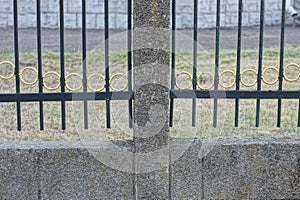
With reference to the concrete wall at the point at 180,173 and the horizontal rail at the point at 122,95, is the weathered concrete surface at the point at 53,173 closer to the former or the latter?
the concrete wall at the point at 180,173

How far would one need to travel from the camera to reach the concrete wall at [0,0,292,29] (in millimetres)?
13906

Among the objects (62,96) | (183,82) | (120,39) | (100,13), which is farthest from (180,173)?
(100,13)

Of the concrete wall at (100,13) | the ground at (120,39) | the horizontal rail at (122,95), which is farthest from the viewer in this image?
the concrete wall at (100,13)

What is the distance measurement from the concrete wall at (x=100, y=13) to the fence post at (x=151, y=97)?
32.2 ft

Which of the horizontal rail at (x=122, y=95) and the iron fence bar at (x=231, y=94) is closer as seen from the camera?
the horizontal rail at (x=122, y=95)

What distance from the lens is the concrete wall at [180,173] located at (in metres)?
4.15

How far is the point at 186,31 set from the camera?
14148 millimetres

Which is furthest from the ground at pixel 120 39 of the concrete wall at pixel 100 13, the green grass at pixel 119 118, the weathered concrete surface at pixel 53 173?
the weathered concrete surface at pixel 53 173

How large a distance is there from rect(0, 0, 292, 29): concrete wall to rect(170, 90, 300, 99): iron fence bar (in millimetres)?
9730

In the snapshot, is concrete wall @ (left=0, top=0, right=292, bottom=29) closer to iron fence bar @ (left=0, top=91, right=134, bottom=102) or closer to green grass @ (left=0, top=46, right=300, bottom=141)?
green grass @ (left=0, top=46, right=300, bottom=141)

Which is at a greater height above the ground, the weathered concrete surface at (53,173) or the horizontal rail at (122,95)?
the horizontal rail at (122,95)

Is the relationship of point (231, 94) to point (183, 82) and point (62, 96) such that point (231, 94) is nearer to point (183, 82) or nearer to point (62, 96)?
point (62, 96)

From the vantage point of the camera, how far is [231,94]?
434 cm

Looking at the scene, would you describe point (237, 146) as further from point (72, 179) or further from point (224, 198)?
point (72, 179)
